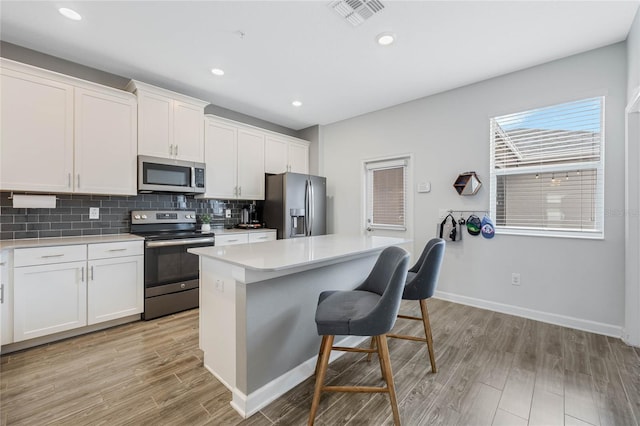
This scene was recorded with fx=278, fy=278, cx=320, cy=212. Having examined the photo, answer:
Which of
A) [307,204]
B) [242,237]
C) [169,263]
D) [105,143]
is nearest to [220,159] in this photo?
[242,237]

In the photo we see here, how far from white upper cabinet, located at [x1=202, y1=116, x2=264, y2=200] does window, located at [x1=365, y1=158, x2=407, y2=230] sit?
179 cm

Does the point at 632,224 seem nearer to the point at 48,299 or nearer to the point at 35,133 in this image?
the point at 48,299

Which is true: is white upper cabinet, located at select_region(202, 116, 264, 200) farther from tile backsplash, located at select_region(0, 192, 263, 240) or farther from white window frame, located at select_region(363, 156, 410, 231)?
white window frame, located at select_region(363, 156, 410, 231)

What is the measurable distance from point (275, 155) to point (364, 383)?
366 cm

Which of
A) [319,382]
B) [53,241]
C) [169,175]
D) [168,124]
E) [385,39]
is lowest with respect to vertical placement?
[319,382]

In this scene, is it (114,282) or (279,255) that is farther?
(114,282)

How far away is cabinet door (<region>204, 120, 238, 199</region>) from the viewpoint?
3.84 meters

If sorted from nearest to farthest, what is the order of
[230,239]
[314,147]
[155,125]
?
[155,125] → [230,239] → [314,147]

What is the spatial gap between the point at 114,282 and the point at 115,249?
0.33m

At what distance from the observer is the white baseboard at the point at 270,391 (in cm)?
162

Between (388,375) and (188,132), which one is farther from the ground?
(188,132)

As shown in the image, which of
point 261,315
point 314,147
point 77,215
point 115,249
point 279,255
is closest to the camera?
point 261,315

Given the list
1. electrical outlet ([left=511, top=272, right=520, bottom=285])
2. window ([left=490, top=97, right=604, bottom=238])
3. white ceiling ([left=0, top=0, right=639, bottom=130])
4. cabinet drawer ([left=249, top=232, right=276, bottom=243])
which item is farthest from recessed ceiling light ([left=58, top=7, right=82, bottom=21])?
electrical outlet ([left=511, top=272, right=520, bottom=285])

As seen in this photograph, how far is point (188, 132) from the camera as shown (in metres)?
3.56
